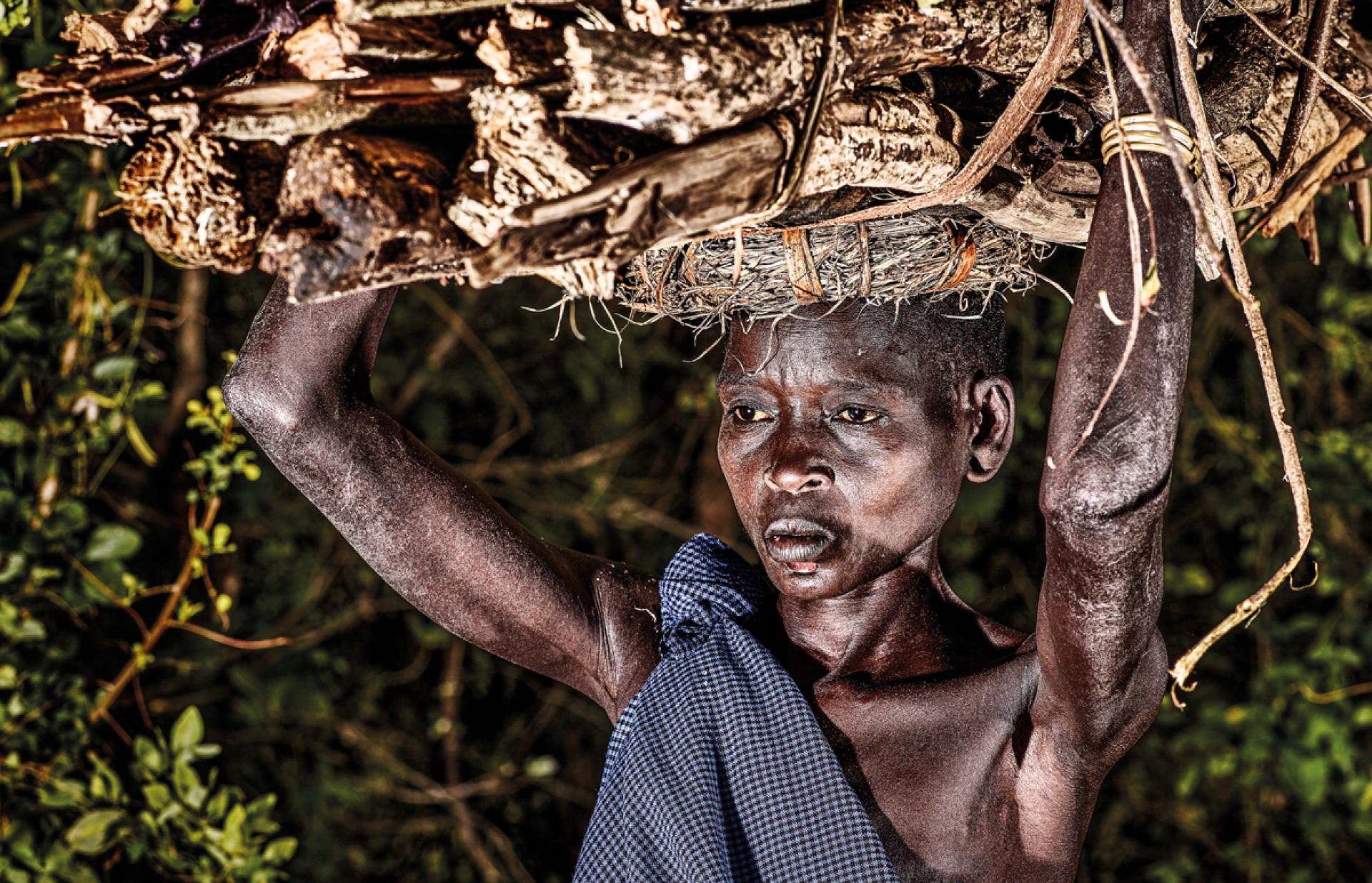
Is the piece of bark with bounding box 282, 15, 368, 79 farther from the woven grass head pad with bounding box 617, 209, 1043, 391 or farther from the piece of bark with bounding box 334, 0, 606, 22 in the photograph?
the woven grass head pad with bounding box 617, 209, 1043, 391

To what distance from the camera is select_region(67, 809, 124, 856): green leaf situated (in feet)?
6.22

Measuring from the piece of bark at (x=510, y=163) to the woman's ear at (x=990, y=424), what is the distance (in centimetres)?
55

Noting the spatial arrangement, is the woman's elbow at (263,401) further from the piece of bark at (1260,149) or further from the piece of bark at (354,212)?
the piece of bark at (1260,149)

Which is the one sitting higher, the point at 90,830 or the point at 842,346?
the point at 842,346

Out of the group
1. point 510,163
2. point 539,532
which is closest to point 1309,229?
point 510,163

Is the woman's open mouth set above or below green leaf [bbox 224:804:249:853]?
above

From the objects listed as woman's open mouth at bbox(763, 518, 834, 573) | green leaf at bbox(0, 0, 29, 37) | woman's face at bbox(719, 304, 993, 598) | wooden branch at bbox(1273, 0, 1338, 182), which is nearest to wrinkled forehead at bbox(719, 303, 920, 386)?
woman's face at bbox(719, 304, 993, 598)

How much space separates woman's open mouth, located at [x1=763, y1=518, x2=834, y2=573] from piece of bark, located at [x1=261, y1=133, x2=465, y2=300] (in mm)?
493

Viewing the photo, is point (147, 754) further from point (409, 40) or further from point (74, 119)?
point (409, 40)

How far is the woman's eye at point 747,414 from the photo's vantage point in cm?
138

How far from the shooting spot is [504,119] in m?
0.93

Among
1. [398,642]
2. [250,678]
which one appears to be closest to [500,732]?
[398,642]

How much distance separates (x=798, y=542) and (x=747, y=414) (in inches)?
5.9

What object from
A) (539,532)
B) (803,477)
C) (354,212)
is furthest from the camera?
(539,532)
